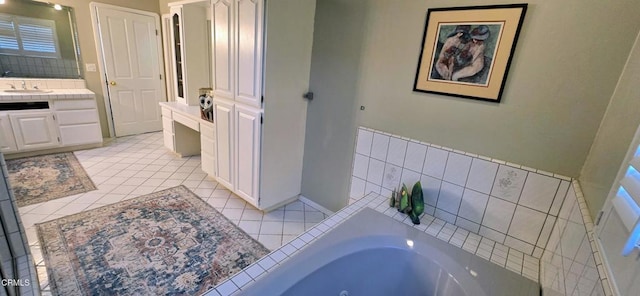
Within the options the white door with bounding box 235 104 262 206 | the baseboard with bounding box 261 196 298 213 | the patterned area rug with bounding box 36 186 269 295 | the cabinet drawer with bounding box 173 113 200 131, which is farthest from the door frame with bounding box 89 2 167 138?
the baseboard with bounding box 261 196 298 213

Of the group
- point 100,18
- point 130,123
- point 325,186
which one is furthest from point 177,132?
point 325,186

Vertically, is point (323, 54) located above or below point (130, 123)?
above

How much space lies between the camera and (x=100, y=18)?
12.2 feet

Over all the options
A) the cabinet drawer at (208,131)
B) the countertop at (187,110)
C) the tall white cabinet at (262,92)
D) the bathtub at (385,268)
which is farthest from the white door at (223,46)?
the bathtub at (385,268)

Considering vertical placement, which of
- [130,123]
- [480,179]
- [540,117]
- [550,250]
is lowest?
[130,123]

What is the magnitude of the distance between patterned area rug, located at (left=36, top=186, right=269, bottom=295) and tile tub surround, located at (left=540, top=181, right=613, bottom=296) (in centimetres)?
165

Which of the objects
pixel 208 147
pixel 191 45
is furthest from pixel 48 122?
pixel 208 147

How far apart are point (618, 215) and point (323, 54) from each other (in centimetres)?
193

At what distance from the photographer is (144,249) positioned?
1.93 m

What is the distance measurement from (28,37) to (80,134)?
4.13ft

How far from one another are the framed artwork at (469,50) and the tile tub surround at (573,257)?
641 mm

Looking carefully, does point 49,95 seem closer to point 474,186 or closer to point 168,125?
point 168,125

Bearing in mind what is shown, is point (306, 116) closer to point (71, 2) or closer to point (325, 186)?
point (325, 186)

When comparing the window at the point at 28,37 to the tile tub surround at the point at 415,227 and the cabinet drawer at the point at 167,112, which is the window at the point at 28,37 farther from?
the tile tub surround at the point at 415,227
